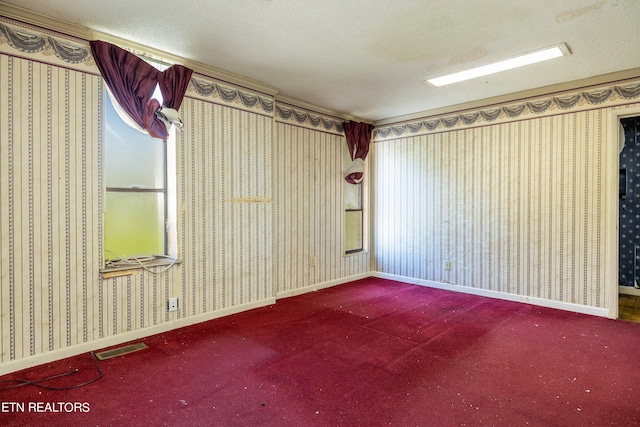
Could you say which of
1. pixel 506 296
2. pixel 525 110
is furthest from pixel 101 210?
pixel 525 110

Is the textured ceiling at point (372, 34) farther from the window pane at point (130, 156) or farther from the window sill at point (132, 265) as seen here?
the window sill at point (132, 265)

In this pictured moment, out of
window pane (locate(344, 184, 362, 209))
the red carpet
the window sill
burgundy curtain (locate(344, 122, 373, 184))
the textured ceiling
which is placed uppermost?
the textured ceiling

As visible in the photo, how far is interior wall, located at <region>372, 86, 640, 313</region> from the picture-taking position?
3.89m

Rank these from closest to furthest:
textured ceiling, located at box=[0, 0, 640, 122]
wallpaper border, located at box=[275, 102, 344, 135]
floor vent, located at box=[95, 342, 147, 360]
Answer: textured ceiling, located at box=[0, 0, 640, 122]
floor vent, located at box=[95, 342, 147, 360]
wallpaper border, located at box=[275, 102, 344, 135]

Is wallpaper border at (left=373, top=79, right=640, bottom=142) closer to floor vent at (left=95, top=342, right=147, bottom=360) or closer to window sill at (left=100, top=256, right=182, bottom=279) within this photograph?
window sill at (left=100, top=256, right=182, bottom=279)

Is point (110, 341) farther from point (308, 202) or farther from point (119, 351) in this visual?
point (308, 202)

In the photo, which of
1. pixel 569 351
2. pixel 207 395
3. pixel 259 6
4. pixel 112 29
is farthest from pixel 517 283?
pixel 112 29

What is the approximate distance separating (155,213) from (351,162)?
9.71ft

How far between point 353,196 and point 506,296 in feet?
8.40

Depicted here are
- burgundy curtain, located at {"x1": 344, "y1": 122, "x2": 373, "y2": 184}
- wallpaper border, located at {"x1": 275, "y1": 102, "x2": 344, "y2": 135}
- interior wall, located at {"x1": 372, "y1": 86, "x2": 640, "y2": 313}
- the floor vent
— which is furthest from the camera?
burgundy curtain, located at {"x1": 344, "y1": 122, "x2": 373, "y2": 184}

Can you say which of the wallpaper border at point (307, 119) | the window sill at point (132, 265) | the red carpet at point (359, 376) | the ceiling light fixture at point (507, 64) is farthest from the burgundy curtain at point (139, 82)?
the ceiling light fixture at point (507, 64)

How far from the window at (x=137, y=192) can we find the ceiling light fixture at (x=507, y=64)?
9.64 feet

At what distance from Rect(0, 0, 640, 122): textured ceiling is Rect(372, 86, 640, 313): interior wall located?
0.54 meters

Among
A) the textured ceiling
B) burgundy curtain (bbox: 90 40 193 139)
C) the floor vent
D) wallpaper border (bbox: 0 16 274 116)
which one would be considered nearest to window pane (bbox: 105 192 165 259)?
burgundy curtain (bbox: 90 40 193 139)
